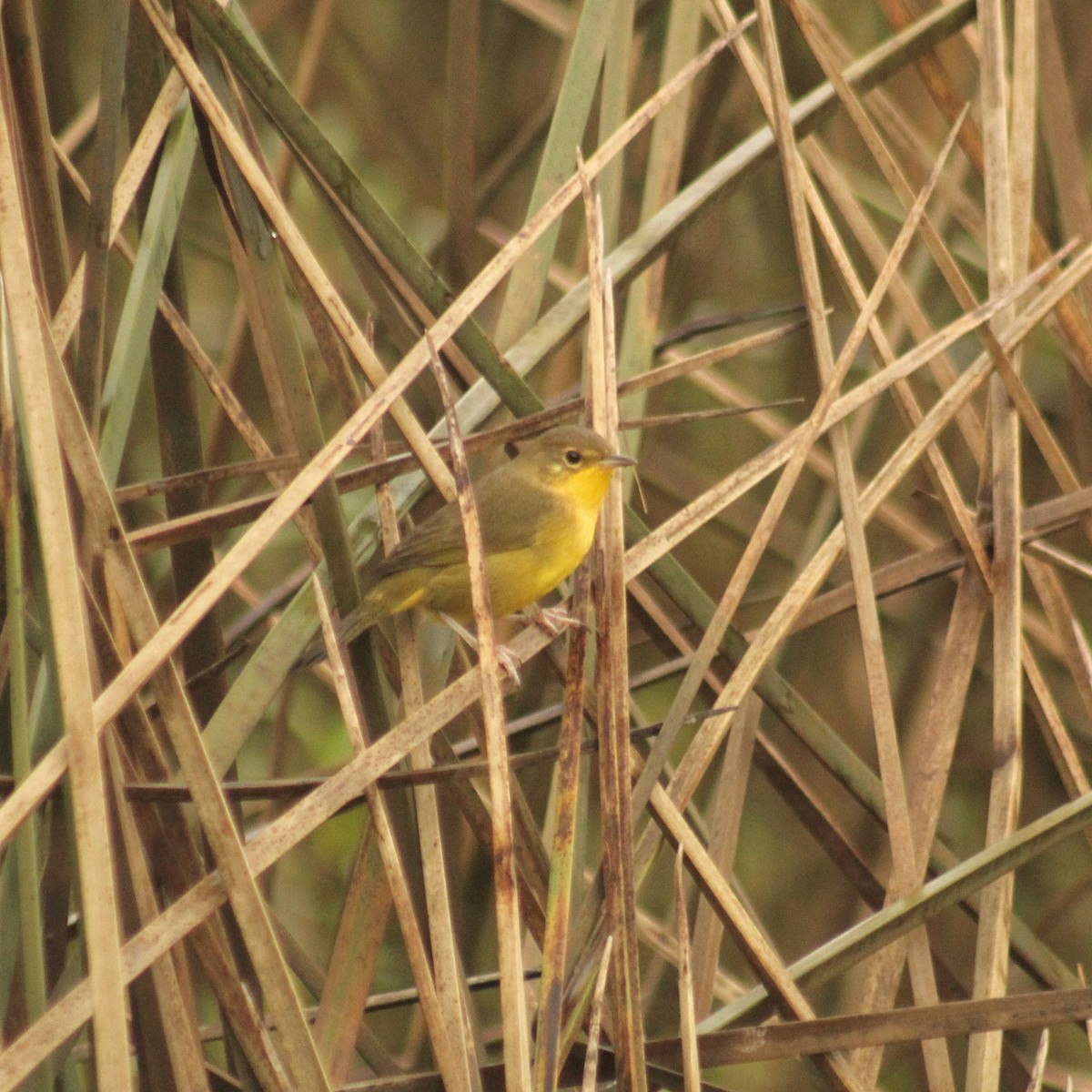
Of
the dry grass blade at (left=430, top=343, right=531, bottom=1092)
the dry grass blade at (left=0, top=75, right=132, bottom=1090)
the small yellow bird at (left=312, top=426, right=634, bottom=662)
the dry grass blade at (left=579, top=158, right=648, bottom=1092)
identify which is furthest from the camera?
the small yellow bird at (left=312, top=426, right=634, bottom=662)

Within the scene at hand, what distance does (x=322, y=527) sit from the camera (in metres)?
2.29

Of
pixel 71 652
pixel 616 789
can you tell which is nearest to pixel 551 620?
Answer: pixel 616 789

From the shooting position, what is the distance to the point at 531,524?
3303mm

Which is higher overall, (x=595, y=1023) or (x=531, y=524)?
(x=531, y=524)

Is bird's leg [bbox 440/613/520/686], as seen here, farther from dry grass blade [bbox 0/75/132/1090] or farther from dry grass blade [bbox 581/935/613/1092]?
dry grass blade [bbox 0/75/132/1090]

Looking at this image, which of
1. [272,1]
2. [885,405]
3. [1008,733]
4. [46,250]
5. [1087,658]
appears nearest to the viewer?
[46,250]

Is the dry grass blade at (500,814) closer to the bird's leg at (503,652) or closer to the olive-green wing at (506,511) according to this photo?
the bird's leg at (503,652)

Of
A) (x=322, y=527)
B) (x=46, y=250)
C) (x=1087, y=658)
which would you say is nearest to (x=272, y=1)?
(x=46, y=250)

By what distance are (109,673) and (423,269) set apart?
883 mm

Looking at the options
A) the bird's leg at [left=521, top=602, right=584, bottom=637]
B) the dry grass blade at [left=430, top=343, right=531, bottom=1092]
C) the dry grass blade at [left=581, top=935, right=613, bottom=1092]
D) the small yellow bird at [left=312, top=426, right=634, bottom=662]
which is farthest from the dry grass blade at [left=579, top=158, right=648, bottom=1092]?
the small yellow bird at [left=312, top=426, right=634, bottom=662]

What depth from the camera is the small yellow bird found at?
3.01 metres

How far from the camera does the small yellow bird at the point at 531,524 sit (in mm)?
3012

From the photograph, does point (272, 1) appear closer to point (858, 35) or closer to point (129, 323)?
point (858, 35)

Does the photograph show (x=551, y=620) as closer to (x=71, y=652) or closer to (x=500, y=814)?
(x=500, y=814)
